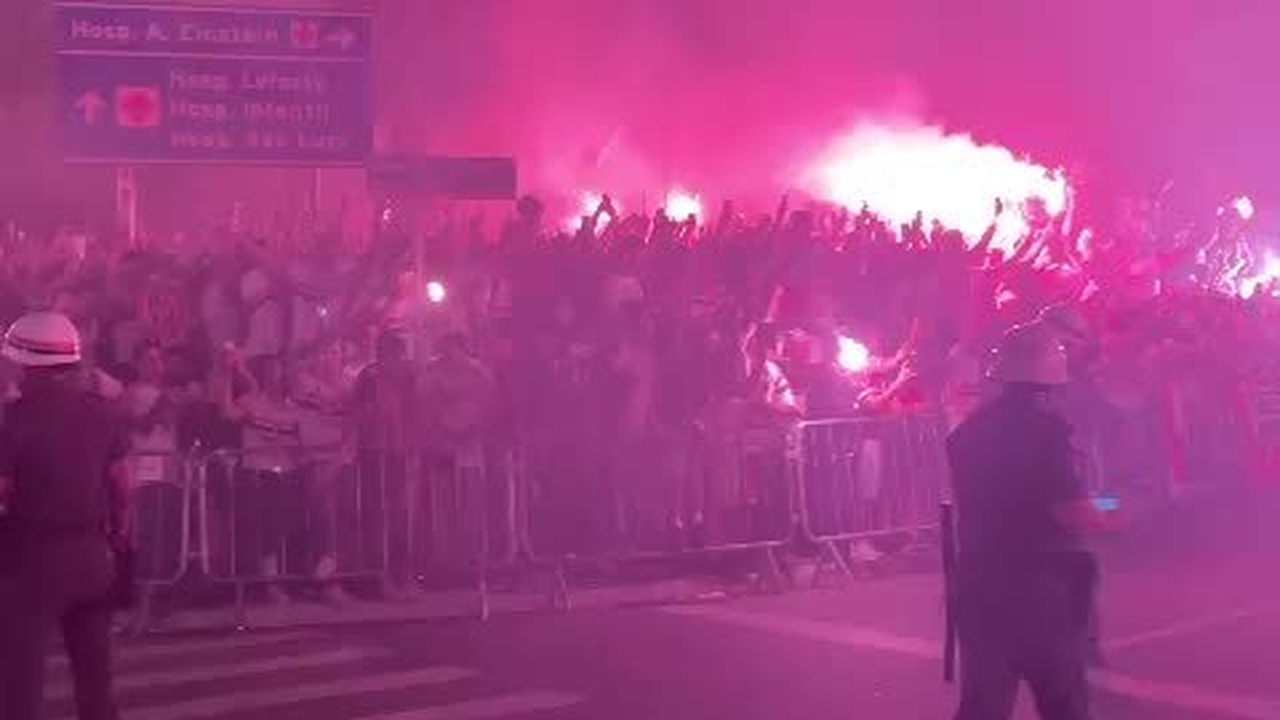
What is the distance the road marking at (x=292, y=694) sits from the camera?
7484mm

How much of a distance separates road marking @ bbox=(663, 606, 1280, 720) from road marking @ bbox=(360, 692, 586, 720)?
6.30ft

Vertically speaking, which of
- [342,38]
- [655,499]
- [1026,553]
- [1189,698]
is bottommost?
[1189,698]

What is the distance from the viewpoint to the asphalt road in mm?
7422

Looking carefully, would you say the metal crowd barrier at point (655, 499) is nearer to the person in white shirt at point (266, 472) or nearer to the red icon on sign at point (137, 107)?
the person in white shirt at point (266, 472)

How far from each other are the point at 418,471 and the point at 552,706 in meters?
3.24

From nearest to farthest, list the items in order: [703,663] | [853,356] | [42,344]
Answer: [42,344]
[703,663]
[853,356]

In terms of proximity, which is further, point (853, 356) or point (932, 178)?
point (932, 178)

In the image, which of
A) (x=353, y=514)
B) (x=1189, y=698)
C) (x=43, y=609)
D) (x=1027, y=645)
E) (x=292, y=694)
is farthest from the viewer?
(x=353, y=514)

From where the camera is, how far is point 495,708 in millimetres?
7484

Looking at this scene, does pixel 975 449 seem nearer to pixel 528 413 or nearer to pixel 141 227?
pixel 528 413

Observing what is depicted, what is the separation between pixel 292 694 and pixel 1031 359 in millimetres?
4296

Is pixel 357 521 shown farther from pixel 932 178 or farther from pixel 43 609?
pixel 932 178

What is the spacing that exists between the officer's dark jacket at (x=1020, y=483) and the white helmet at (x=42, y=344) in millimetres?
3037

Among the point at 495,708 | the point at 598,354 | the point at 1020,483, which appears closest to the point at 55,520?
the point at 495,708
